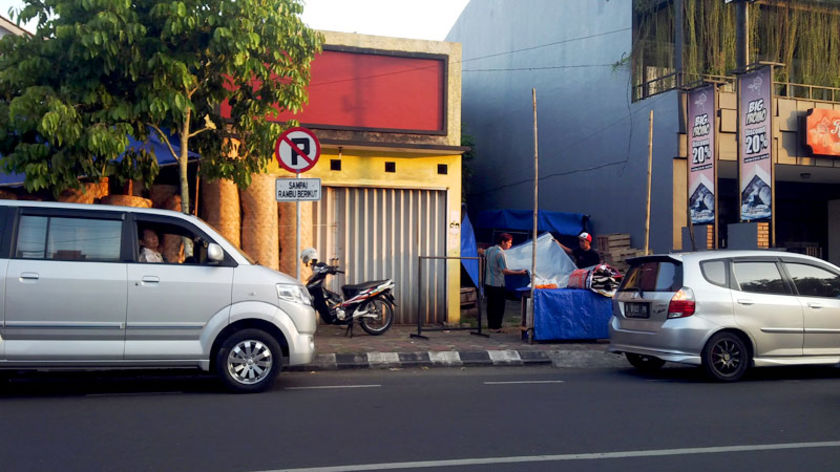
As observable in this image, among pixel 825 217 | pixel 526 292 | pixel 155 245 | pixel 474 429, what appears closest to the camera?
pixel 474 429

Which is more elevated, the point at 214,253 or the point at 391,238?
the point at 391,238

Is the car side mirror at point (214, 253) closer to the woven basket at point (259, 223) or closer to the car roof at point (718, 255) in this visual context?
the woven basket at point (259, 223)

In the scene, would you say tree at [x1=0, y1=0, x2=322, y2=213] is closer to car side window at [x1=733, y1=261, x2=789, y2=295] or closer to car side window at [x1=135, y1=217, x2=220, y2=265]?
car side window at [x1=135, y1=217, x2=220, y2=265]

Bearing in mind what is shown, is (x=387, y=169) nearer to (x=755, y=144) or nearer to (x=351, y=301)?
(x=351, y=301)

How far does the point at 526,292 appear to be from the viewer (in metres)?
12.2

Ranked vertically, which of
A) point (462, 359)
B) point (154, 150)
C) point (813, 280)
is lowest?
point (462, 359)

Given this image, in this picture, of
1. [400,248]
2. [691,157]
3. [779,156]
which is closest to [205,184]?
[400,248]

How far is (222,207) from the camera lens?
12164mm

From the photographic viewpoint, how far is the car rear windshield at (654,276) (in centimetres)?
899

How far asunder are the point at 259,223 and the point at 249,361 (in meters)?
4.90

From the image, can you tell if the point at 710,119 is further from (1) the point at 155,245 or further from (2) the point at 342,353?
(1) the point at 155,245

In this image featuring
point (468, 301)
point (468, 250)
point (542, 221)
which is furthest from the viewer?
point (542, 221)

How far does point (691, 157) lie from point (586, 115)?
17.3 ft

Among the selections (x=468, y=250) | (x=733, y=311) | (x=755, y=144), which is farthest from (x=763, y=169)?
(x=468, y=250)
